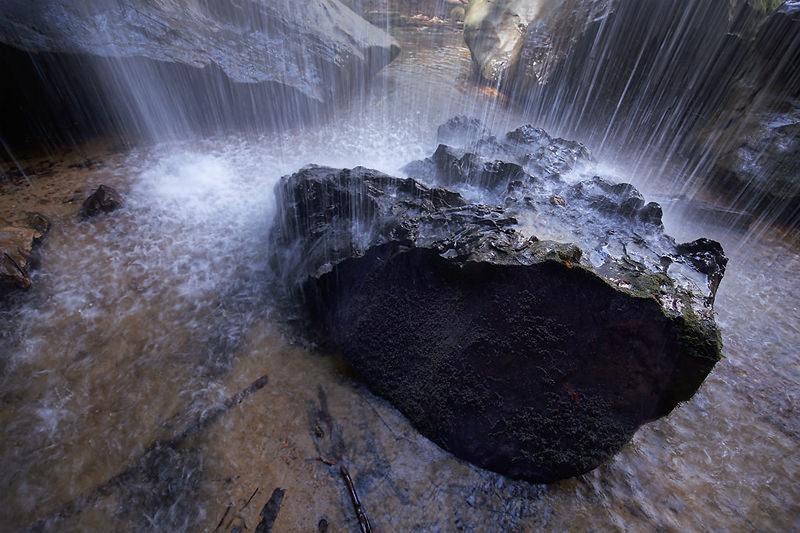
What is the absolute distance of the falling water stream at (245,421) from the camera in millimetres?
2291

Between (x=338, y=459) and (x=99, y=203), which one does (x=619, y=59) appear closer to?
(x=338, y=459)

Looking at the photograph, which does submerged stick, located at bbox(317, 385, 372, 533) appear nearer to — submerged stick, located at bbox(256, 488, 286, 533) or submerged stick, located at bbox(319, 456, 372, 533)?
submerged stick, located at bbox(319, 456, 372, 533)

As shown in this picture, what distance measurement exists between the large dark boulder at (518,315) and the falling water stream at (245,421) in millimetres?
294

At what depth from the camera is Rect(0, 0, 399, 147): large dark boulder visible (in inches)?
205

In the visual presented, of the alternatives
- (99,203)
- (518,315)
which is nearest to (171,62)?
(99,203)

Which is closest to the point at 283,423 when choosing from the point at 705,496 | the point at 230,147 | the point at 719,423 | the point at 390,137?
the point at 705,496

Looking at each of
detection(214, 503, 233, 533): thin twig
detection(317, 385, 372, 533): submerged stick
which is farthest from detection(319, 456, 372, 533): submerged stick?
detection(214, 503, 233, 533): thin twig

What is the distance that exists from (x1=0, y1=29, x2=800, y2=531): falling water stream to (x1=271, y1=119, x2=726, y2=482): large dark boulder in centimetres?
29

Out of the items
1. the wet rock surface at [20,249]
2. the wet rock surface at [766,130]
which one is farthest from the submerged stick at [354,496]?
the wet rock surface at [766,130]

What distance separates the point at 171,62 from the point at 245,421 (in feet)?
22.1

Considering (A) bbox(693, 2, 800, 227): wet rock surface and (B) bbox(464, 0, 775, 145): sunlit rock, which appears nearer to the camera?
(A) bbox(693, 2, 800, 227): wet rock surface

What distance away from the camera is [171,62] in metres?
6.21

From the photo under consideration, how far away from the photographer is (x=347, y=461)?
251 centimetres

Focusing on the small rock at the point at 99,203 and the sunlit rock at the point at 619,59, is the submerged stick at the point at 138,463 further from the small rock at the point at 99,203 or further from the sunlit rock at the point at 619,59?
the sunlit rock at the point at 619,59
